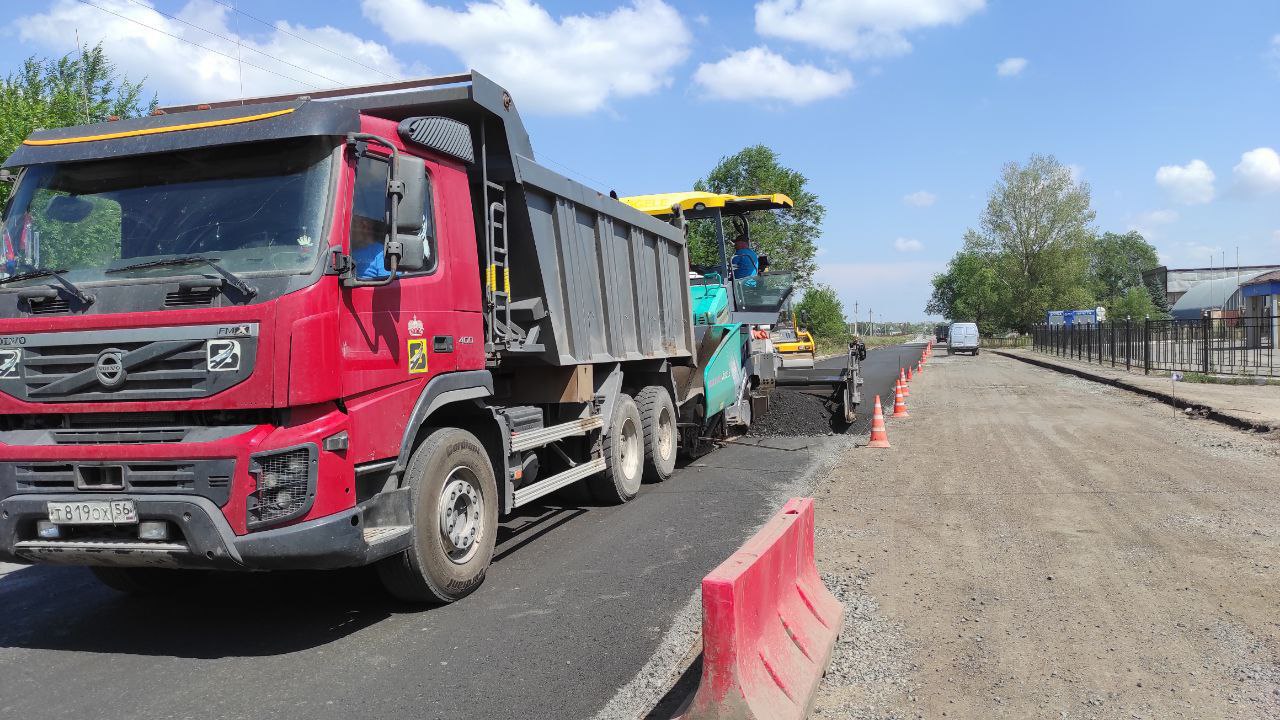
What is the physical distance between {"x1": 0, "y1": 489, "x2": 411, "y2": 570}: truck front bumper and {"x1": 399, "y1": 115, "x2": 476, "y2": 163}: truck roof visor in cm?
228

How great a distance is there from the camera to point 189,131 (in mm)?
4684

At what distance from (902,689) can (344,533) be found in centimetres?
285

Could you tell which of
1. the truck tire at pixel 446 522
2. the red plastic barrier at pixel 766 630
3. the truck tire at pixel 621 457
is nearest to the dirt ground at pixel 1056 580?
the red plastic barrier at pixel 766 630

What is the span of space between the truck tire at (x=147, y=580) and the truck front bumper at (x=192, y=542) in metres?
1.05

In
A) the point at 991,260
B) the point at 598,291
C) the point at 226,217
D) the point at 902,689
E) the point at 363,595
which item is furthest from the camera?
the point at 991,260

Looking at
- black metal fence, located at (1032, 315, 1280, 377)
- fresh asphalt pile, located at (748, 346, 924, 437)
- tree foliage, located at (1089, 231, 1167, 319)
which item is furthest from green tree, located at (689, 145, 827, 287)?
tree foliage, located at (1089, 231, 1167, 319)

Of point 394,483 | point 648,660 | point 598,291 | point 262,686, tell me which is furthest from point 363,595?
point 598,291

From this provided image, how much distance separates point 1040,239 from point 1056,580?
223 feet

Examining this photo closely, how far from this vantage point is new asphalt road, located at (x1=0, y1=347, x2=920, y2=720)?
3943mm

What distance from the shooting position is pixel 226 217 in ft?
15.2

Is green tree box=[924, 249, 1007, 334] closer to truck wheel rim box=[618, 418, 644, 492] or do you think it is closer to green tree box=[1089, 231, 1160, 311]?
green tree box=[1089, 231, 1160, 311]

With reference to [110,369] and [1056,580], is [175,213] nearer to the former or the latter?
[110,369]

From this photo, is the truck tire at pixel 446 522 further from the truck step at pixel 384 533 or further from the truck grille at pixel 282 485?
the truck grille at pixel 282 485

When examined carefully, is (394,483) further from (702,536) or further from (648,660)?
(702,536)
